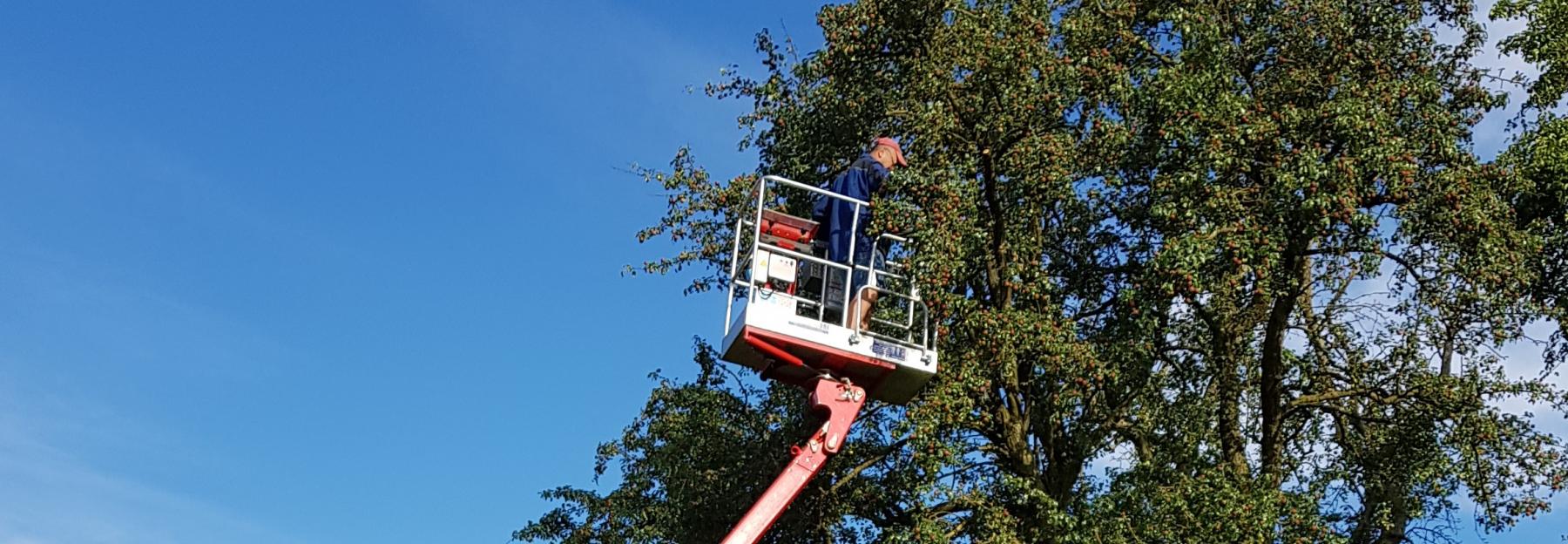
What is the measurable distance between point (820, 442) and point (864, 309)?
1.19m

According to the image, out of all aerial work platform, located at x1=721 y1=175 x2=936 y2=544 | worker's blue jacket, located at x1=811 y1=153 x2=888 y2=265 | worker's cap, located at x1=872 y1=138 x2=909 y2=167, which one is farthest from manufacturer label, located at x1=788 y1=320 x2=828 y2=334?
worker's cap, located at x1=872 y1=138 x2=909 y2=167

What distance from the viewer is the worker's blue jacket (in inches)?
566

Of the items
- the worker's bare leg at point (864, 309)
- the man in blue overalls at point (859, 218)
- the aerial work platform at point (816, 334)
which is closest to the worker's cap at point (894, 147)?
the man in blue overalls at point (859, 218)

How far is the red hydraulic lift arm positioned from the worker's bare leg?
559mm

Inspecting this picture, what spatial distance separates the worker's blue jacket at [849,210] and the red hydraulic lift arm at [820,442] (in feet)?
3.62

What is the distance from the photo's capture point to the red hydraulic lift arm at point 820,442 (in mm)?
13953

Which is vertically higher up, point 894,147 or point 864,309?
point 894,147

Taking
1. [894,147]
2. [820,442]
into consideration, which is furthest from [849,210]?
[820,442]

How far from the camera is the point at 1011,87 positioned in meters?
15.4

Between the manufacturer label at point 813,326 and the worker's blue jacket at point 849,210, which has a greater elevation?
the worker's blue jacket at point 849,210

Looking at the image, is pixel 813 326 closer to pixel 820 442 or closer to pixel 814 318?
pixel 814 318

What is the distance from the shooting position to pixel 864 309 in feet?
46.0

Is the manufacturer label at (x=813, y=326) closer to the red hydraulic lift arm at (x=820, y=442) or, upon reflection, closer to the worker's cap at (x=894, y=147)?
the red hydraulic lift arm at (x=820, y=442)

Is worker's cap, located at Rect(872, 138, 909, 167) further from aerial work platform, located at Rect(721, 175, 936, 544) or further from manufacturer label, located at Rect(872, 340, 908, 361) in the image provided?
manufacturer label, located at Rect(872, 340, 908, 361)
